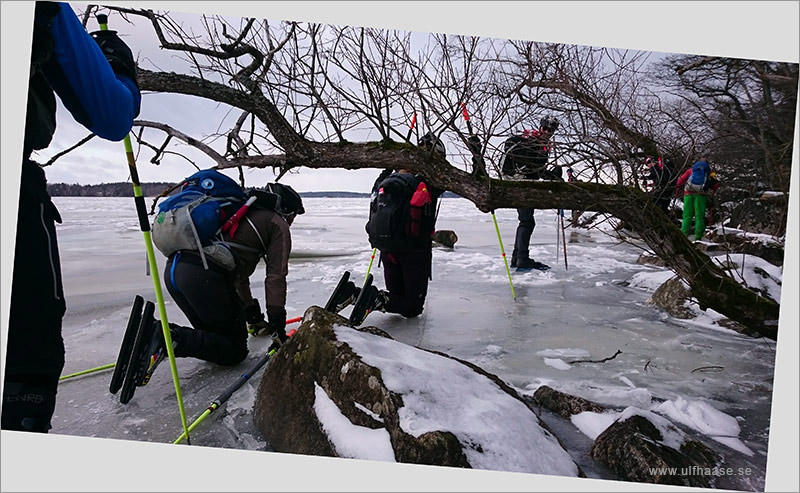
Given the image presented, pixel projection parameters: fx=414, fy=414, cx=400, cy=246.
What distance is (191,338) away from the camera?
2.34 metres

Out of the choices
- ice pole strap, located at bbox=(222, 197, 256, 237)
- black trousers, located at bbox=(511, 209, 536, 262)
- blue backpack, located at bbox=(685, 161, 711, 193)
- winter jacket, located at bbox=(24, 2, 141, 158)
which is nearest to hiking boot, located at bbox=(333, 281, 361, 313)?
ice pole strap, located at bbox=(222, 197, 256, 237)

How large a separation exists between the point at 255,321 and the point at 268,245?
30.8 inches

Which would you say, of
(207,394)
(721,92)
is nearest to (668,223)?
(721,92)

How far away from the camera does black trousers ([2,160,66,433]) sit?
133cm

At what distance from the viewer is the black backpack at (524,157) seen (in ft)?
9.38

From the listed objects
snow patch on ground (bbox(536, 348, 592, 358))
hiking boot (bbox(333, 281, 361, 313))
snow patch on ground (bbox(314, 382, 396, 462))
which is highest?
hiking boot (bbox(333, 281, 361, 313))

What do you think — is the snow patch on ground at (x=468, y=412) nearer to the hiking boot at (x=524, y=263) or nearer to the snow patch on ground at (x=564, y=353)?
the snow patch on ground at (x=564, y=353)

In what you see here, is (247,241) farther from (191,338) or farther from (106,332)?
(106,332)

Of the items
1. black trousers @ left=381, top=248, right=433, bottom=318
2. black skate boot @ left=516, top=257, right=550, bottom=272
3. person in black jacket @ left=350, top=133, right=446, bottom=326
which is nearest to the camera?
person in black jacket @ left=350, top=133, right=446, bottom=326

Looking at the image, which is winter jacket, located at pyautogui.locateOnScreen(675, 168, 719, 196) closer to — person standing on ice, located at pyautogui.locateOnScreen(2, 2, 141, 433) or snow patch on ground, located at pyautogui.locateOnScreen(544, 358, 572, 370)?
snow patch on ground, located at pyautogui.locateOnScreen(544, 358, 572, 370)

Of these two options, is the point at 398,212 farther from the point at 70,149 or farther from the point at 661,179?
the point at 70,149

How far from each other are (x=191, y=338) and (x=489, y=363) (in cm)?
183

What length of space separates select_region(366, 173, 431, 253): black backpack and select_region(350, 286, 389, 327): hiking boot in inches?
14.9

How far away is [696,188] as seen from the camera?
2852 mm
